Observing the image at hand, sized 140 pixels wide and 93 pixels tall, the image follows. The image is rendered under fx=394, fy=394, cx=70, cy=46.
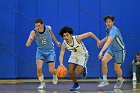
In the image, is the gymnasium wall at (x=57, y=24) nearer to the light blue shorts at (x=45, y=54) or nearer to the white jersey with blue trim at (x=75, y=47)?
the light blue shorts at (x=45, y=54)

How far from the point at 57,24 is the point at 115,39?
4321 millimetres

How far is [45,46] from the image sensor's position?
1093cm

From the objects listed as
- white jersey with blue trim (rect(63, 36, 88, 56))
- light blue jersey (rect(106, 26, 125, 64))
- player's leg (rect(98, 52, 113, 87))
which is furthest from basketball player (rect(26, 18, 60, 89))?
light blue jersey (rect(106, 26, 125, 64))

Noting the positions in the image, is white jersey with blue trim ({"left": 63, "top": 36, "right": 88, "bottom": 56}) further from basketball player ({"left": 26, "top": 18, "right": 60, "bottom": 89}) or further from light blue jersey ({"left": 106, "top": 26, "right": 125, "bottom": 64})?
light blue jersey ({"left": 106, "top": 26, "right": 125, "bottom": 64})

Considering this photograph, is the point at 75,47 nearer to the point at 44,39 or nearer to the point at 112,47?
the point at 44,39

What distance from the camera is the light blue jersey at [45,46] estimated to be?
10867mm

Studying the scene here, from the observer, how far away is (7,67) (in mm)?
13906

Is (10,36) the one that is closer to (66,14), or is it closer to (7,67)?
(7,67)

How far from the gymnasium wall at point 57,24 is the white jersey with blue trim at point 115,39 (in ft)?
13.1

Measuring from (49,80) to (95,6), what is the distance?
328 centimetres

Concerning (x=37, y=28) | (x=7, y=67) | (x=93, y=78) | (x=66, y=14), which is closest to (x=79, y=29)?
(x=66, y=14)

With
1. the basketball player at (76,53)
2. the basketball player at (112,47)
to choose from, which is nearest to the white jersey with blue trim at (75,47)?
the basketball player at (76,53)

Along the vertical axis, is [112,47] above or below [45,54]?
above

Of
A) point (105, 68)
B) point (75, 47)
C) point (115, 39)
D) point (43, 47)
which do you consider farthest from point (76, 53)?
point (115, 39)
